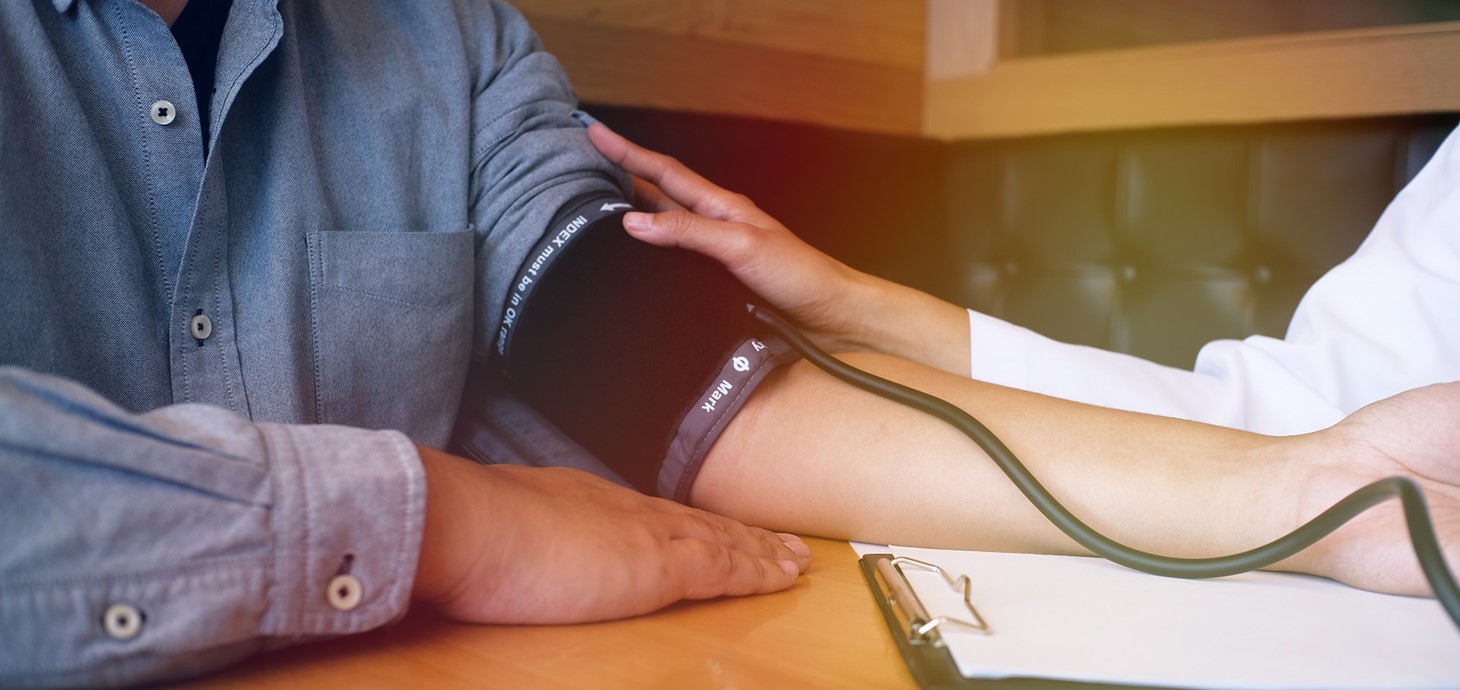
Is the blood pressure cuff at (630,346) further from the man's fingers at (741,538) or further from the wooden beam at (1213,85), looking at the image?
the wooden beam at (1213,85)

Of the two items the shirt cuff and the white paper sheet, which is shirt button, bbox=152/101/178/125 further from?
the white paper sheet

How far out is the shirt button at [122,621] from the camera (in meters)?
0.31

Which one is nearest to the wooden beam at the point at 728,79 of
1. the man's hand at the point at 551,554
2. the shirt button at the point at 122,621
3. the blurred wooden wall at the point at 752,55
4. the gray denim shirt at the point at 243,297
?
the blurred wooden wall at the point at 752,55

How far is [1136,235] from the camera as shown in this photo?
116 cm

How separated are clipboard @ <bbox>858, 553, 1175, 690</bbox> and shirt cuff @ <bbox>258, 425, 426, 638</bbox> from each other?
0.18m

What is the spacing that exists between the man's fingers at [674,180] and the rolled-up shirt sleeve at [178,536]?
0.40m

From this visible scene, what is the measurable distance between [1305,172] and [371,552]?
104 centimetres

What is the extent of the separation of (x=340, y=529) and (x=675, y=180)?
0.45 metres

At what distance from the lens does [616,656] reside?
0.38 meters

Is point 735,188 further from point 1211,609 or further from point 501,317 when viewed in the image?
point 1211,609

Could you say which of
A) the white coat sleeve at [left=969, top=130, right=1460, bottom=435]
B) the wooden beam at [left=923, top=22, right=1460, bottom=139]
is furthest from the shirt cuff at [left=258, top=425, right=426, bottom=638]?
the wooden beam at [left=923, top=22, right=1460, bottom=139]

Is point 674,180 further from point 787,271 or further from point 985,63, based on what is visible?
point 985,63

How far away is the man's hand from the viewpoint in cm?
39

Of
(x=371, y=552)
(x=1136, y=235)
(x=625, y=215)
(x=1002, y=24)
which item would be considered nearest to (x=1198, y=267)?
(x=1136, y=235)
